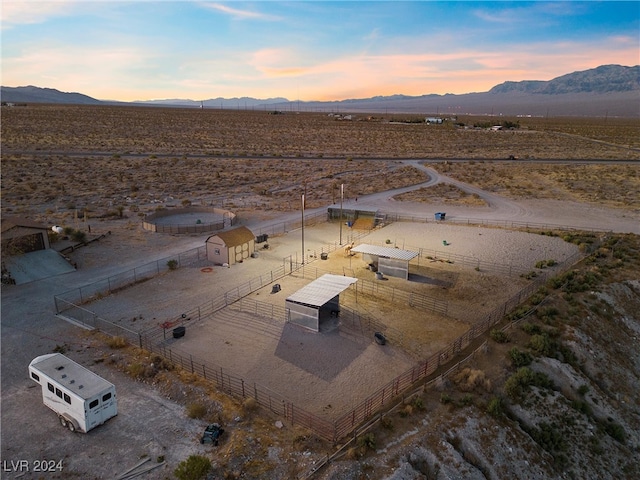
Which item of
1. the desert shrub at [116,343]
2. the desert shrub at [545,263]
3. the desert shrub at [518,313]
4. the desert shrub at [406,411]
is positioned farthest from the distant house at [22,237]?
the desert shrub at [545,263]

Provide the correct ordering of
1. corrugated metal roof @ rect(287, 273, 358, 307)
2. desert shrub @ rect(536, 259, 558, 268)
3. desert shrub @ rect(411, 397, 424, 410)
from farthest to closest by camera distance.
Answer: desert shrub @ rect(536, 259, 558, 268) → corrugated metal roof @ rect(287, 273, 358, 307) → desert shrub @ rect(411, 397, 424, 410)

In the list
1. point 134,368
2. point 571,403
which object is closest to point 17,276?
point 134,368

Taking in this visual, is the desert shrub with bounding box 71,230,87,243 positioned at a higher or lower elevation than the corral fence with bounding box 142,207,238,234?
higher

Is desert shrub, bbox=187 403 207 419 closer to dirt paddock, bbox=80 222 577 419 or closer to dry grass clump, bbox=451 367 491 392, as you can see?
dirt paddock, bbox=80 222 577 419

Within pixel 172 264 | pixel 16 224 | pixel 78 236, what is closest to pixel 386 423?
pixel 172 264

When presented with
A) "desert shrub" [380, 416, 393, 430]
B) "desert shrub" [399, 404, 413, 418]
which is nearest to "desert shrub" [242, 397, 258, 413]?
"desert shrub" [380, 416, 393, 430]
